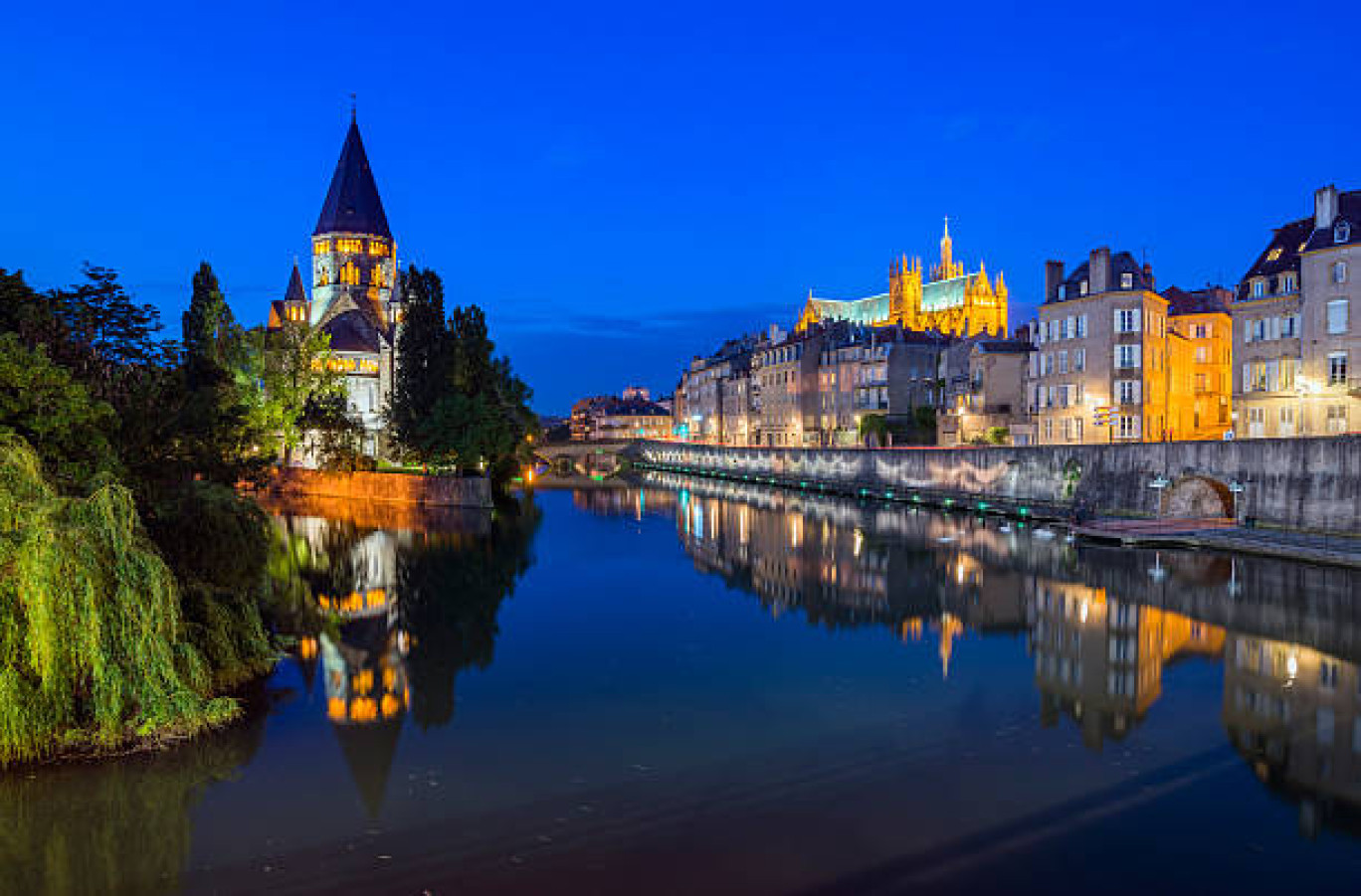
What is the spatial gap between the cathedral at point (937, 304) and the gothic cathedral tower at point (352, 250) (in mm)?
58267

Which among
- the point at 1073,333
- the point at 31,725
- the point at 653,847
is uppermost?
the point at 1073,333

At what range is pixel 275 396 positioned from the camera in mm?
65688

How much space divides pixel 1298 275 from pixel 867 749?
50241 mm

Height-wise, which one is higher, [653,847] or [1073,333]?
[1073,333]

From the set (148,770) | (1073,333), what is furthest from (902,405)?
(148,770)

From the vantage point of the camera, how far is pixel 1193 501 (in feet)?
156

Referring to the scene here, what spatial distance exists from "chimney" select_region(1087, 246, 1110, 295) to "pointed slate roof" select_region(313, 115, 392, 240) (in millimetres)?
84160

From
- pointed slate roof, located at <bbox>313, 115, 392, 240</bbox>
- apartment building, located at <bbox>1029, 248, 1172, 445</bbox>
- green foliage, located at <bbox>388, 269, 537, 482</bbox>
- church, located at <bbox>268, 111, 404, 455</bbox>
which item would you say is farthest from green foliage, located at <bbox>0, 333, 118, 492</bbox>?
pointed slate roof, located at <bbox>313, 115, 392, 240</bbox>

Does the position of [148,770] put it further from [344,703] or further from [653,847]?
[653,847]

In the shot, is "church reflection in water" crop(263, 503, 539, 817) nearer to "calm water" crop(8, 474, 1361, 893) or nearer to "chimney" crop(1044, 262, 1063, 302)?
"calm water" crop(8, 474, 1361, 893)

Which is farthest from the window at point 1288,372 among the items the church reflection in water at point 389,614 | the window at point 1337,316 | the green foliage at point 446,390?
the green foliage at point 446,390

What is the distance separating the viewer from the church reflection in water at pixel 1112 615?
17859mm

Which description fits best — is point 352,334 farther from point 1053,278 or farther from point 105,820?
point 105,820

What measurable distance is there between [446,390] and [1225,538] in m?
49.7
